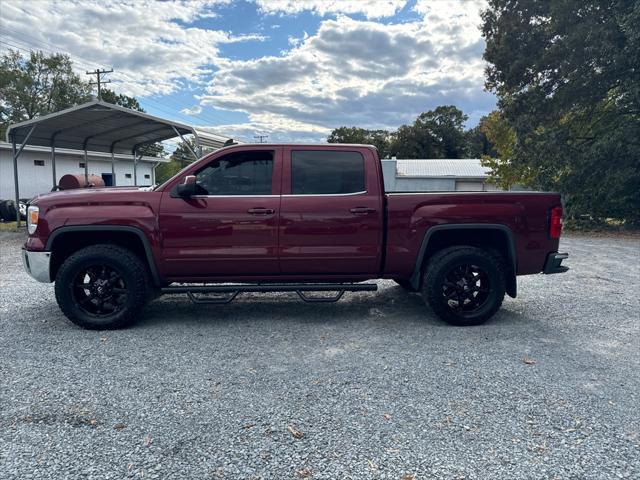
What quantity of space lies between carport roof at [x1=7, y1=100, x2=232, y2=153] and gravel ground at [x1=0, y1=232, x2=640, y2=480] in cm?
784

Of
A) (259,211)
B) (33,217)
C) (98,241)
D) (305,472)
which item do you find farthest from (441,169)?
(305,472)

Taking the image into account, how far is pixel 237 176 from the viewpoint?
454 centimetres

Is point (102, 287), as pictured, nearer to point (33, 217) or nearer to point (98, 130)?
point (33, 217)

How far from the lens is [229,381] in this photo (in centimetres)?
331

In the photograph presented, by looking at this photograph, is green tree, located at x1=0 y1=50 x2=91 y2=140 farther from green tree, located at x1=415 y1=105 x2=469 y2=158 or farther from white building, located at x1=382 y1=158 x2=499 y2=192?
green tree, located at x1=415 y1=105 x2=469 y2=158

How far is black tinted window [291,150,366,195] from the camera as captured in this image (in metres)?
4.57

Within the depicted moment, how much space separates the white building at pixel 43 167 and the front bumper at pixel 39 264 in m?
14.8

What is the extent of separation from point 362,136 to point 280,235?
207ft

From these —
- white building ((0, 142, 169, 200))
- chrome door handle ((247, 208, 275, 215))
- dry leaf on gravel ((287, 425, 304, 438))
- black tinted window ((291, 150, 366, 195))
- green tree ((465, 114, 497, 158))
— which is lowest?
dry leaf on gravel ((287, 425, 304, 438))

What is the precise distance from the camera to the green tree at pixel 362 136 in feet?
200

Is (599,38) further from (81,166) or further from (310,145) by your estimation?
(81,166)

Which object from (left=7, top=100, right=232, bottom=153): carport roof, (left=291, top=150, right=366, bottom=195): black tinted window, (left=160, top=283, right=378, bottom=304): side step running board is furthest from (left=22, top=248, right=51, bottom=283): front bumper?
(left=7, top=100, right=232, bottom=153): carport roof

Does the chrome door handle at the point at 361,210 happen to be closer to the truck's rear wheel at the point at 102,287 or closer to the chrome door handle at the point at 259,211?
the chrome door handle at the point at 259,211

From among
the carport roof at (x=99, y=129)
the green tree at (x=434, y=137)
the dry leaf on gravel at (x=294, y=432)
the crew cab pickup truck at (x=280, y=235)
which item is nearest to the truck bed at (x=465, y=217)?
the crew cab pickup truck at (x=280, y=235)
